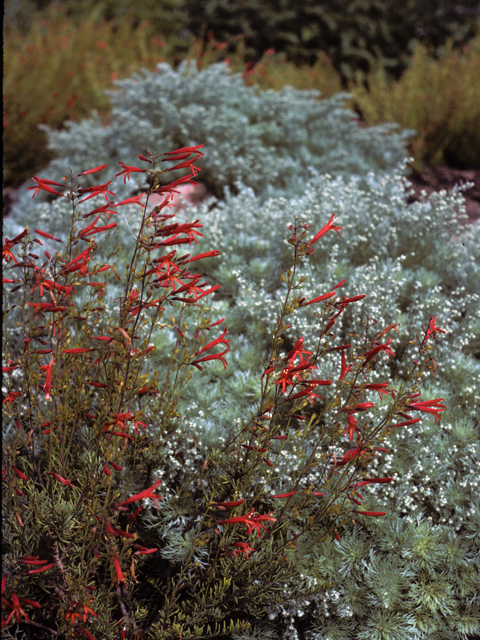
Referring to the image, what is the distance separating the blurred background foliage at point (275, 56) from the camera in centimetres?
501

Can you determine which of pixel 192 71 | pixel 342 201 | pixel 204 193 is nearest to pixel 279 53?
pixel 192 71

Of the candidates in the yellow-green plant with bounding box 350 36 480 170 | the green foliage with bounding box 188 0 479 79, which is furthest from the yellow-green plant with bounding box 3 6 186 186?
the yellow-green plant with bounding box 350 36 480 170

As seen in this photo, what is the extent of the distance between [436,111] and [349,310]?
325 cm

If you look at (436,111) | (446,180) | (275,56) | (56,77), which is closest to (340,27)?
(275,56)

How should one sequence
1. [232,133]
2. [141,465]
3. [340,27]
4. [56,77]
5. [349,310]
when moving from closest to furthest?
[141,465] → [349,310] → [232,133] → [56,77] → [340,27]

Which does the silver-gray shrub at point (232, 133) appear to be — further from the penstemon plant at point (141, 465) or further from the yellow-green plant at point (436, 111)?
the penstemon plant at point (141, 465)

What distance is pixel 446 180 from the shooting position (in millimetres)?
4852

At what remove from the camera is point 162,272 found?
4.19ft

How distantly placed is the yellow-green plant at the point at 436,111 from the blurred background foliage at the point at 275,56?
0.04ft

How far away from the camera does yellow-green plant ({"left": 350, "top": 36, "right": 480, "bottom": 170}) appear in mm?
4902

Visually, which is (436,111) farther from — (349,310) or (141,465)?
(141,465)

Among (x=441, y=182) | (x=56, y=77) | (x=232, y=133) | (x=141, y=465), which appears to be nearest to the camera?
(x=141, y=465)

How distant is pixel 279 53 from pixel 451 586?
256 inches

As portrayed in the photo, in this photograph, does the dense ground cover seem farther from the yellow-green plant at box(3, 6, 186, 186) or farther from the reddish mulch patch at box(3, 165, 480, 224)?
the yellow-green plant at box(3, 6, 186, 186)
